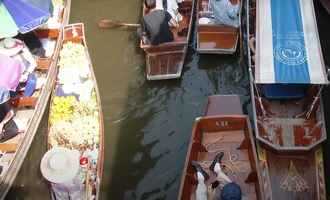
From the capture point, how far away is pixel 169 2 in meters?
13.1

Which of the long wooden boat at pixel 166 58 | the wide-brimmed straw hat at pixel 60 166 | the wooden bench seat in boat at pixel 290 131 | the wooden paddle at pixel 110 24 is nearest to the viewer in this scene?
the wide-brimmed straw hat at pixel 60 166

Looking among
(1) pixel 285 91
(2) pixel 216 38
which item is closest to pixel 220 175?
(1) pixel 285 91

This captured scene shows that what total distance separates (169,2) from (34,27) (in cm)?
329

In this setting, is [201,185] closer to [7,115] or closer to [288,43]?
[288,43]

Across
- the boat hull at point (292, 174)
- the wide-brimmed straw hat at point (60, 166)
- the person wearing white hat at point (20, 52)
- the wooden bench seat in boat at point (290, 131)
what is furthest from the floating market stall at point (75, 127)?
the wooden bench seat in boat at point (290, 131)

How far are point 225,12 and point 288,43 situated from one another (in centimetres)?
193

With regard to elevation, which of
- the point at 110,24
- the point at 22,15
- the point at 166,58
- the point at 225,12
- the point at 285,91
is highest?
the point at 22,15

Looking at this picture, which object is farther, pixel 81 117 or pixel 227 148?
pixel 81 117

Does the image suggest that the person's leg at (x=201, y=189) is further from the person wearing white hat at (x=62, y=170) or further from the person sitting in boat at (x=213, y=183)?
the person wearing white hat at (x=62, y=170)

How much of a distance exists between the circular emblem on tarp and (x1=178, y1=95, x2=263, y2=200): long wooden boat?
4.54ft

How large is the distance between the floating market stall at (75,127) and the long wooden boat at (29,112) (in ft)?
0.67

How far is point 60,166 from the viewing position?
9.13 m

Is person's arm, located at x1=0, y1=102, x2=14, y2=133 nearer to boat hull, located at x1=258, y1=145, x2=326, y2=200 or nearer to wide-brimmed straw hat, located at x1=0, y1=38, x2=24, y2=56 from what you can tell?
wide-brimmed straw hat, located at x1=0, y1=38, x2=24, y2=56

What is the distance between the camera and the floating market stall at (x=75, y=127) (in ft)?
30.3
